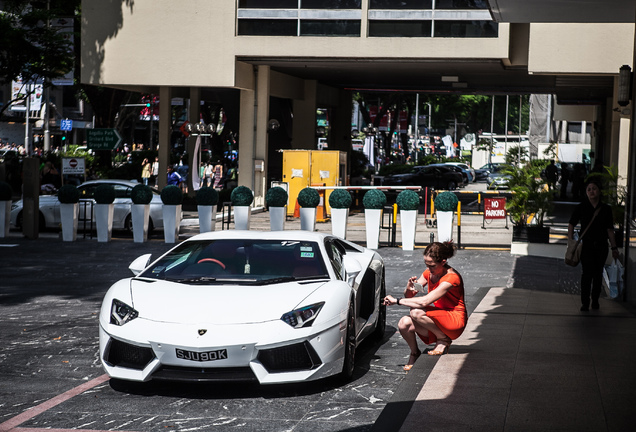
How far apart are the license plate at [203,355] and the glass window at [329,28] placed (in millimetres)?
22530

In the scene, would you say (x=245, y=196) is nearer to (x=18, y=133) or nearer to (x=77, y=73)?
(x=77, y=73)

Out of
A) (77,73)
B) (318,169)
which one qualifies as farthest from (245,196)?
(77,73)

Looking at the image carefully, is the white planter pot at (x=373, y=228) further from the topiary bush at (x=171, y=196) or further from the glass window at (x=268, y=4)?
the glass window at (x=268, y=4)

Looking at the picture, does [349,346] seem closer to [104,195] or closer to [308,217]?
[308,217]

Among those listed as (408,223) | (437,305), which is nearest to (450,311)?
(437,305)

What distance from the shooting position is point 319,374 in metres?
7.02

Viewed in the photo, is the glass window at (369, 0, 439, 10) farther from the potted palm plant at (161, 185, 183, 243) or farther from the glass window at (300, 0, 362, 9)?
the potted palm plant at (161, 185, 183, 243)

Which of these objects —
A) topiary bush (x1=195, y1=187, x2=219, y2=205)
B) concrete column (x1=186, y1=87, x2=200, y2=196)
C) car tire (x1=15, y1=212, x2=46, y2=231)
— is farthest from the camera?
concrete column (x1=186, y1=87, x2=200, y2=196)

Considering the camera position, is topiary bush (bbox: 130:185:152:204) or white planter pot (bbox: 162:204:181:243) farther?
topiary bush (bbox: 130:185:152:204)

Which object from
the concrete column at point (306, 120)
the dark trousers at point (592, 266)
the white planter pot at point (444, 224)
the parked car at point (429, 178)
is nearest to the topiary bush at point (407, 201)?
the white planter pot at point (444, 224)

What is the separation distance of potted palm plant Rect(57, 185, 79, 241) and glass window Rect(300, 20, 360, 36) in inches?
423

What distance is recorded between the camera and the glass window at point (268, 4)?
28.8m

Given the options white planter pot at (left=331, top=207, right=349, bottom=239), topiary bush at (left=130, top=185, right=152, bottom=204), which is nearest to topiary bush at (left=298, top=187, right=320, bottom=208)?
white planter pot at (left=331, top=207, right=349, bottom=239)

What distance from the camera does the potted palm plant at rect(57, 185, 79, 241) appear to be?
2066 cm
